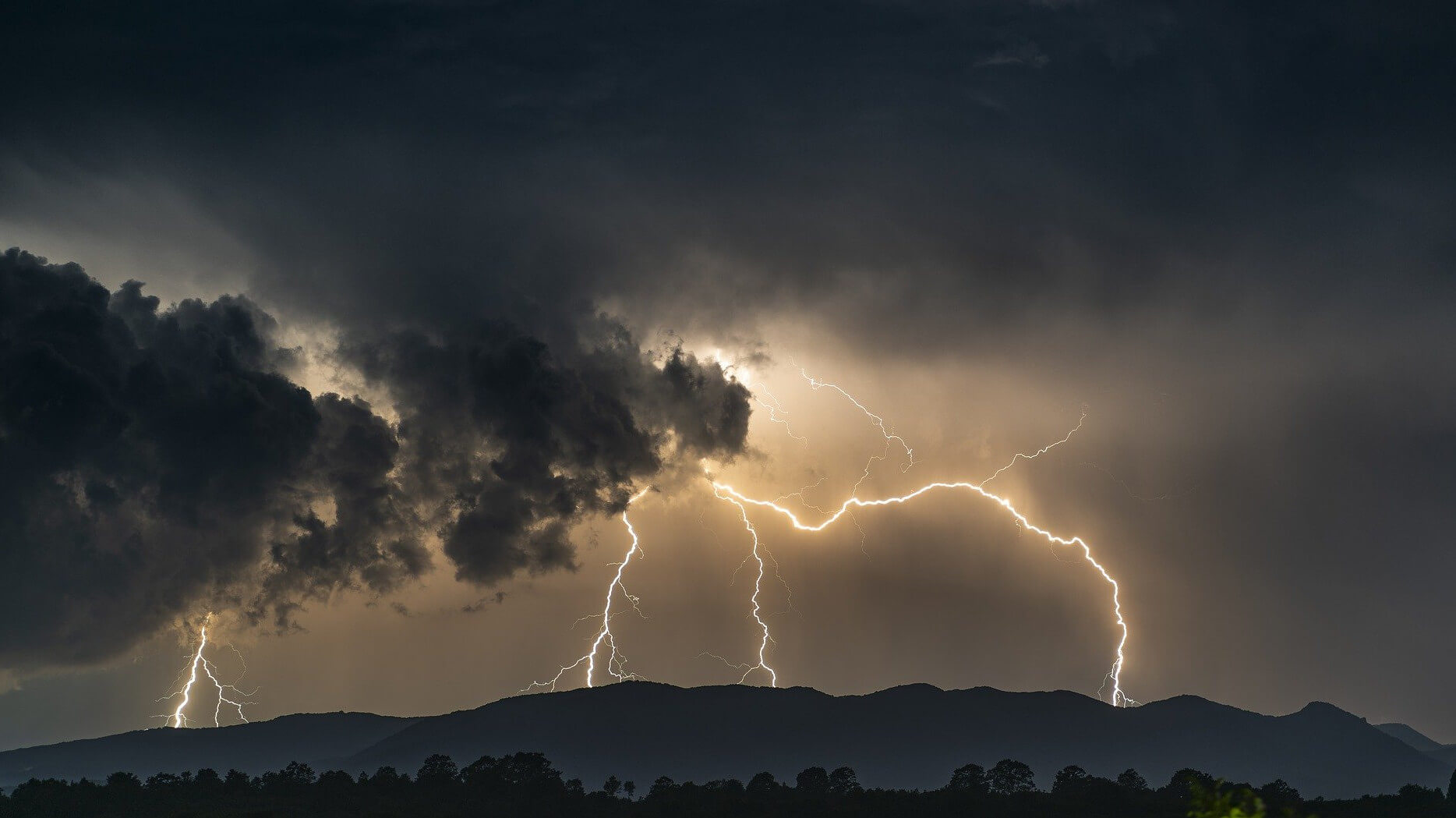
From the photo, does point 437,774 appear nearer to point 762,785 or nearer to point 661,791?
point 661,791

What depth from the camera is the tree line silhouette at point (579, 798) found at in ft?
409

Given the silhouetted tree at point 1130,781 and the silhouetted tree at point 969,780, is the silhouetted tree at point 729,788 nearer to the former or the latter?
the silhouetted tree at point 969,780

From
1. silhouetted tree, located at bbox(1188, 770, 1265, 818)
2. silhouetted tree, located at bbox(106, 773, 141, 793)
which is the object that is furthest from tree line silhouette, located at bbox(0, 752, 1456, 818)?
silhouetted tree, located at bbox(1188, 770, 1265, 818)

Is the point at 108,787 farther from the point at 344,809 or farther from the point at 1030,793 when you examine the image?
the point at 1030,793

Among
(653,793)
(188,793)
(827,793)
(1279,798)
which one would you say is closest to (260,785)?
(188,793)

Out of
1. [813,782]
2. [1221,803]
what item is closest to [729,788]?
[813,782]

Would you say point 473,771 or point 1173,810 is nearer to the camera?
point 1173,810

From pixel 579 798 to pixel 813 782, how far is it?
3332cm

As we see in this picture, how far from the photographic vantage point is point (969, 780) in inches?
6137

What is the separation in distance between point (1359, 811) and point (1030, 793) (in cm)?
3734

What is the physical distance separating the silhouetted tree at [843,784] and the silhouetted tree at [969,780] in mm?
12612

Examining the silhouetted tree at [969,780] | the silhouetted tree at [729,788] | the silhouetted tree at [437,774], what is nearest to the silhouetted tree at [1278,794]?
the silhouetted tree at [969,780]

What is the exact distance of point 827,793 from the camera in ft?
483

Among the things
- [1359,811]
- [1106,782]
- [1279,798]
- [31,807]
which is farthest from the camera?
[1106,782]
